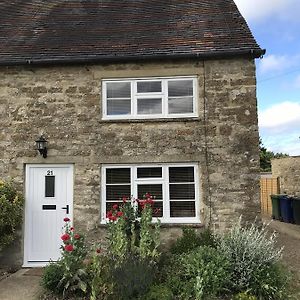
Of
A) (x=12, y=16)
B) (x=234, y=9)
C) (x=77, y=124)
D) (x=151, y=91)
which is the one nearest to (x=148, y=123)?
(x=151, y=91)

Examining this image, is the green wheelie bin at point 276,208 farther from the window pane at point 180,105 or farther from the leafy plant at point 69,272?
the leafy plant at point 69,272

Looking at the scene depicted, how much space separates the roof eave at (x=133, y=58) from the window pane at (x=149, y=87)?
1.90ft

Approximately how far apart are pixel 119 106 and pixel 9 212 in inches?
140

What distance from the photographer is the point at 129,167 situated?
9.16 metres

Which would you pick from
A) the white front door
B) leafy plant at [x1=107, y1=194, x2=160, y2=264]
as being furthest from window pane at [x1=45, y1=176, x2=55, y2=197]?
leafy plant at [x1=107, y1=194, x2=160, y2=264]

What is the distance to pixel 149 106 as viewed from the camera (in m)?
9.36

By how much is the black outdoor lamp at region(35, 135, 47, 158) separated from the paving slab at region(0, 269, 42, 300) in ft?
8.94

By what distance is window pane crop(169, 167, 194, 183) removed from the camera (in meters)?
9.09

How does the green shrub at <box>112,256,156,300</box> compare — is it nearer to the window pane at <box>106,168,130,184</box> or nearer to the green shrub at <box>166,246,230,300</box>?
the green shrub at <box>166,246,230,300</box>

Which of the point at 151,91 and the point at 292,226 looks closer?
the point at 151,91

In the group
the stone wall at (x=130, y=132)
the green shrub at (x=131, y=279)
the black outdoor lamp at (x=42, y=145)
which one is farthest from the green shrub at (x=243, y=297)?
the black outdoor lamp at (x=42, y=145)

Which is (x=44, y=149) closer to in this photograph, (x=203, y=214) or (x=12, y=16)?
(x=203, y=214)

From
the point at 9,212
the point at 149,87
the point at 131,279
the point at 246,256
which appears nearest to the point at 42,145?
the point at 9,212

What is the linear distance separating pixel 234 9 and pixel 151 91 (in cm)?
379
